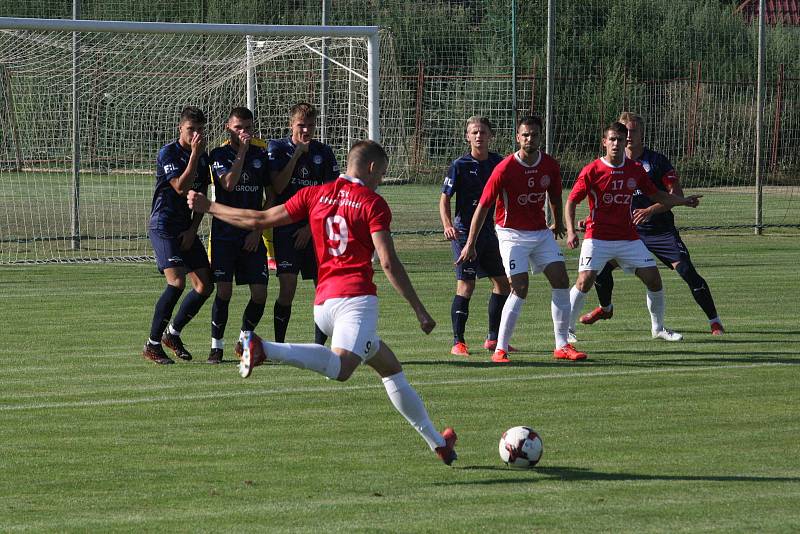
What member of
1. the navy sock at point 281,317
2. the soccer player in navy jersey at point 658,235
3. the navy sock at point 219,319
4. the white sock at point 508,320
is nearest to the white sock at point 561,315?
the white sock at point 508,320

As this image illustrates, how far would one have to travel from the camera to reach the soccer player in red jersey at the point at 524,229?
11.8 m

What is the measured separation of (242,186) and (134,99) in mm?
12078

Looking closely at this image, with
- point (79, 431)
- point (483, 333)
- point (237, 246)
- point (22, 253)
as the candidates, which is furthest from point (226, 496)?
point (22, 253)

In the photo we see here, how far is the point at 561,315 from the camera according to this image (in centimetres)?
1191

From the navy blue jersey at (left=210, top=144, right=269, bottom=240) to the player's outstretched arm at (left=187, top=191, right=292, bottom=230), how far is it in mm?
3450

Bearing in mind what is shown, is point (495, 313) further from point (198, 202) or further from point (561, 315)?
point (198, 202)

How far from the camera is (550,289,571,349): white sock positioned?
11.9 m

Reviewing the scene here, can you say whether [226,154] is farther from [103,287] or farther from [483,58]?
[483,58]

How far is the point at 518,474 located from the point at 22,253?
1591 centimetres

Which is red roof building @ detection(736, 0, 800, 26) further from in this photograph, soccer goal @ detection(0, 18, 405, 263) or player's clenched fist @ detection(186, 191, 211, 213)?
player's clenched fist @ detection(186, 191, 211, 213)

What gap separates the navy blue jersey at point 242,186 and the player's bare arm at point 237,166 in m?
0.16

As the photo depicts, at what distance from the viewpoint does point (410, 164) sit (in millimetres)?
25672

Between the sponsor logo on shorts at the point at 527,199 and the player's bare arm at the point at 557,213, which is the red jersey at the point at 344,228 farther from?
the player's bare arm at the point at 557,213

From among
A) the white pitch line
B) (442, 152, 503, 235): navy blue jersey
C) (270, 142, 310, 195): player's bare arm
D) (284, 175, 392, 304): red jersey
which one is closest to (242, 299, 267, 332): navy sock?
(270, 142, 310, 195): player's bare arm
